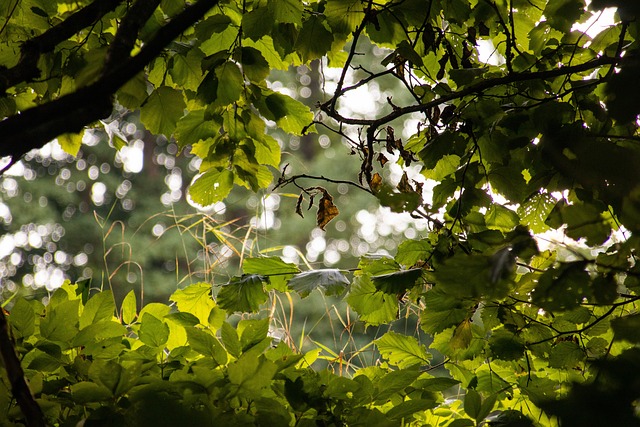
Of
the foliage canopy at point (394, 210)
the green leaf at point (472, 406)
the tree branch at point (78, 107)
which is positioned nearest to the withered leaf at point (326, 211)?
the foliage canopy at point (394, 210)

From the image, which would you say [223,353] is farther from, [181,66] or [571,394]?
[181,66]

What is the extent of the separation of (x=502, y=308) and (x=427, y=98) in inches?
17.2

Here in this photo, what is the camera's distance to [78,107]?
452 mm

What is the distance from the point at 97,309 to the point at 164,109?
0.41m

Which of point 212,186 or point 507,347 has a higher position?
point 212,186

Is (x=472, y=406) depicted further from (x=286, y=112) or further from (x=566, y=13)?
(x=286, y=112)

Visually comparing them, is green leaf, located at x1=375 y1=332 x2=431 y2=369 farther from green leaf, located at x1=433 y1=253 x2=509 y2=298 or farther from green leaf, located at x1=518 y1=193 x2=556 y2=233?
green leaf, located at x1=433 y1=253 x2=509 y2=298

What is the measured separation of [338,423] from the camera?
73cm

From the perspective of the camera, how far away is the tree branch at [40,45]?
708mm

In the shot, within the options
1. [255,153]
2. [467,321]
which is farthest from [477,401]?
[255,153]

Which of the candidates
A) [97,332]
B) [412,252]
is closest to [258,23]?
[412,252]

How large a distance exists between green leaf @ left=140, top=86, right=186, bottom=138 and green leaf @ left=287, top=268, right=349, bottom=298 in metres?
0.39

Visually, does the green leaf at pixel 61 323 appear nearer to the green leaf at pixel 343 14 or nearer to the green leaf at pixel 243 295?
the green leaf at pixel 243 295

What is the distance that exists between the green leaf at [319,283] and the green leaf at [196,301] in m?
0.19
